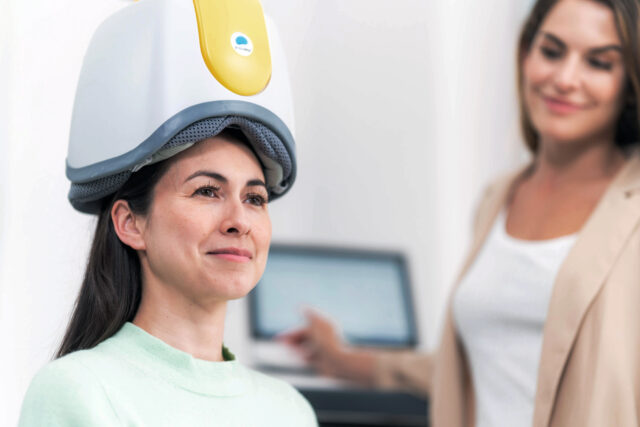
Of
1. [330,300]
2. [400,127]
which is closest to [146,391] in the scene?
[330,300]

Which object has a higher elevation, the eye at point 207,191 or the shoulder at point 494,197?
the eye at point 207,191

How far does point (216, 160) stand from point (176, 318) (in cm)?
18

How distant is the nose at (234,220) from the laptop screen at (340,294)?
3.91 ft

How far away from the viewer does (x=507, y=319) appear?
4.63 ft

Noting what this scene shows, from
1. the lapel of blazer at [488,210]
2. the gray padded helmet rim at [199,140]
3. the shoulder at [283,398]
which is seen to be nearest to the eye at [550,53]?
the lapel of blazer at [488,210]

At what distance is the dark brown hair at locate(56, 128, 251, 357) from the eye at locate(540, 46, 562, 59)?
80 cm

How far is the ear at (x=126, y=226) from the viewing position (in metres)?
0.85

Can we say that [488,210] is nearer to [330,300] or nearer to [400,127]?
[330,300]

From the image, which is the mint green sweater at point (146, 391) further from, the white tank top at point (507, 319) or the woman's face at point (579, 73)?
the woman's face at point (579, 73)

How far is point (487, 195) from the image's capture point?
1689 mm

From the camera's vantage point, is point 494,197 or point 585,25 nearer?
point 585,25

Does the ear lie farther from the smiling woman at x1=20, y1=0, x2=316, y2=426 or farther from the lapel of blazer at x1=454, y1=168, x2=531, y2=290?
the lapel of blazer at x1=454, y1=168, x2=531, y2=290

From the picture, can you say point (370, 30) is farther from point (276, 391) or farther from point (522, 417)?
point (276, 391)

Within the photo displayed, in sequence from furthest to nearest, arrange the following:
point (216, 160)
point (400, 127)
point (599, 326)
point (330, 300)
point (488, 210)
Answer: point (400, 127) < point (330, 300) < point (488, 210) < point (599, 326) < point (216, 160)
